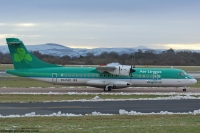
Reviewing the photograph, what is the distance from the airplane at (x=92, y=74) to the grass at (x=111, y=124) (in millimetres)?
16715

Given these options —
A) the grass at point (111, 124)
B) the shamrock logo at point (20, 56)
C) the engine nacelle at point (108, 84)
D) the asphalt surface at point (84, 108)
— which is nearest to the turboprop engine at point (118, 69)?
the engine nacelle at point (108, 84)

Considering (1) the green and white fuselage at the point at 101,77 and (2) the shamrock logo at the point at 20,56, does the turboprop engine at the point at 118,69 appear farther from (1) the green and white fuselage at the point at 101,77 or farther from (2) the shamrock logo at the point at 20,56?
(2) the shamrock logo at the point at 20,56

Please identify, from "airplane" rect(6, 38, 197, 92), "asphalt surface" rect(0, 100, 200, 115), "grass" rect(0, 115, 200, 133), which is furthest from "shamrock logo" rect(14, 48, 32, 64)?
"grass" rect(0, 115, 200, 133)

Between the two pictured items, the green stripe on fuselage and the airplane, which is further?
the airplane

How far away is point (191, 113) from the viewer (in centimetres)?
1908

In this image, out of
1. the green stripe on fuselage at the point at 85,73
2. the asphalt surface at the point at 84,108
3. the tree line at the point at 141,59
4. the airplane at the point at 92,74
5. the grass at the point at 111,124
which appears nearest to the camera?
the grass at the point at 111,124

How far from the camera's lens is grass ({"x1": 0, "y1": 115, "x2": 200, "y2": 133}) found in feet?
43.1

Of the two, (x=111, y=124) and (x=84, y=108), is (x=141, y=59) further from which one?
(x=111, y=124)

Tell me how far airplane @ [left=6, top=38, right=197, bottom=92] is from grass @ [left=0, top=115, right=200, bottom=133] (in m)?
16.7

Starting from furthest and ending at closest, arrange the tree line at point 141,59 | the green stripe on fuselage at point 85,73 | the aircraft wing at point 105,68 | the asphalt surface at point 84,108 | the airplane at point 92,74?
1. the tree line at point 141,59
2. the aircraft wing at point 105,68
3. the airplane at point 92,74
4. the green stripe on fuselage at point 85,73
5. the asphalt surface at point 84,108

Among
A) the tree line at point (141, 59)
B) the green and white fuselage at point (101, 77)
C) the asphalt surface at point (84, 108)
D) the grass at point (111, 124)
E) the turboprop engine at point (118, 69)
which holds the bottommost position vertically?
the asphalt surface at point (84, 108)

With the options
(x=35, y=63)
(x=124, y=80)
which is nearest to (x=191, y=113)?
(x=124, y=80)

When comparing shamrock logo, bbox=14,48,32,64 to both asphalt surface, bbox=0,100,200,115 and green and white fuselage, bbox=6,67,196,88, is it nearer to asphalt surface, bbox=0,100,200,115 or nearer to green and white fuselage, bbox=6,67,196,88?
green and white fuselage, bbox=6,67,196,88

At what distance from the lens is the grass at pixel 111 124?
1315 cm
